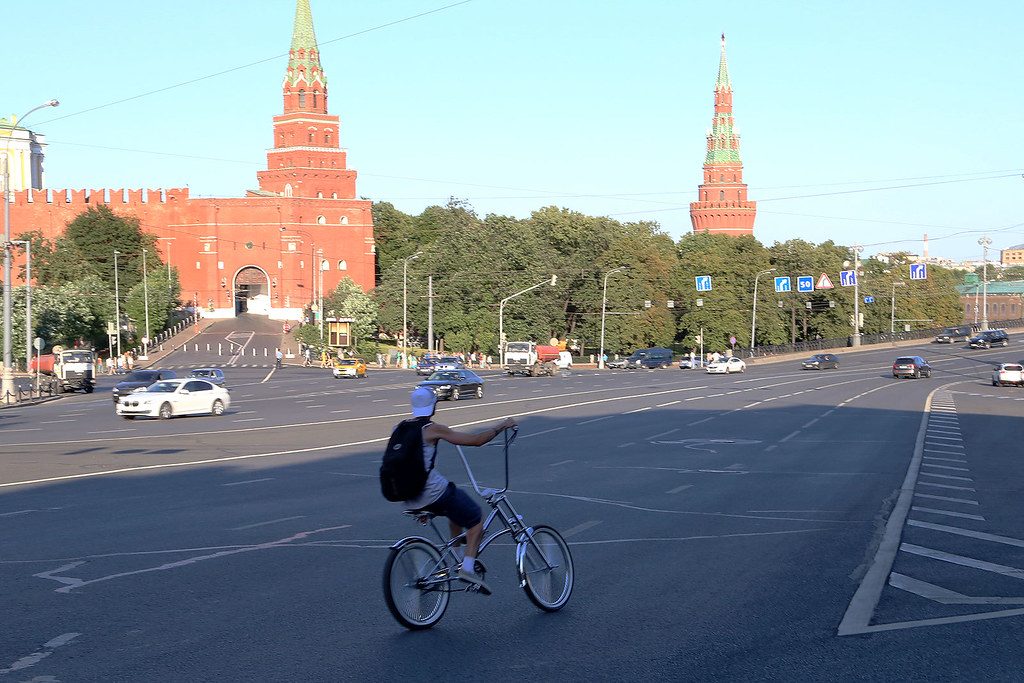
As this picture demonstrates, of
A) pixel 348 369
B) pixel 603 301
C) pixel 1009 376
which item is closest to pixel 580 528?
pixel 1009 376

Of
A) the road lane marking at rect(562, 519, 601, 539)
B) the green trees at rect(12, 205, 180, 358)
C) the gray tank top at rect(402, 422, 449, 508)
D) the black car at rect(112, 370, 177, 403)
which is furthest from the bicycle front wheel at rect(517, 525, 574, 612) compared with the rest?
the green trees at rect(12, 205, 180, 358)

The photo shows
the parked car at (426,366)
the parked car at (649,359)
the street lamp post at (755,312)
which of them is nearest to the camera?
the parked car at (426,366)

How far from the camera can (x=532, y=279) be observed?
103 metres

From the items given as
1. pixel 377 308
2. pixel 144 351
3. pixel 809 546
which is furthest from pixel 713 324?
pixel 809 546

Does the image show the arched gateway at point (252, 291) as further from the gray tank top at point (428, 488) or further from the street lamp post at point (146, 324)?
the gray tank top at point (428, 488)

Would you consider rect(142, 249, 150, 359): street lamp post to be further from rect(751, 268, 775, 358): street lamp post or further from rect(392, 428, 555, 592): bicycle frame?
rect(392, 428, 555, 592): bicycle frame

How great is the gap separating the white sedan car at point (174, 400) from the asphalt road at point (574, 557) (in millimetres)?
8077

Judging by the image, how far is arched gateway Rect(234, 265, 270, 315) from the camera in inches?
5143

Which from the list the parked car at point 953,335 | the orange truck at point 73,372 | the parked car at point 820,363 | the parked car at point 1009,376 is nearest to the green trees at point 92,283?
the orange truck at point 73,372

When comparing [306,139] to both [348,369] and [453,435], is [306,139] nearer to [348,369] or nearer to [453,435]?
[348,369]

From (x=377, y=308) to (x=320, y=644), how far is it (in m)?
102

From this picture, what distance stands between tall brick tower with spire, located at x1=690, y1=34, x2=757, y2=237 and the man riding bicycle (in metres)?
162

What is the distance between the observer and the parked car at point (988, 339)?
107 metres

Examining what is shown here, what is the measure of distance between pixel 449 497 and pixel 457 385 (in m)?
41.3
